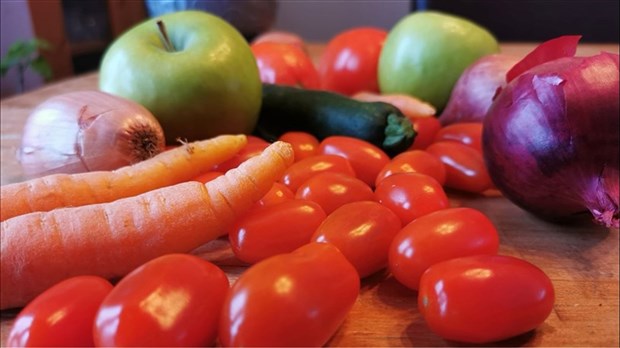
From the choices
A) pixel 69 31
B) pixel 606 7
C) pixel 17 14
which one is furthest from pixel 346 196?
pixel 69 31

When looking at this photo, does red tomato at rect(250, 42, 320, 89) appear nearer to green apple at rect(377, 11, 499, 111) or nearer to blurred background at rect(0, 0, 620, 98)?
green apple at rect(377, 11, 499, 111)

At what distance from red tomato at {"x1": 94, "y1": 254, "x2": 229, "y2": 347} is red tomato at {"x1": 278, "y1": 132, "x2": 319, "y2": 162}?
14.2 inches

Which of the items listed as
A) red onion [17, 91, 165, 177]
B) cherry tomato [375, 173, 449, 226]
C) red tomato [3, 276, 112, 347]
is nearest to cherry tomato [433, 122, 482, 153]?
cherry tomato [375, 173, 449, 226]

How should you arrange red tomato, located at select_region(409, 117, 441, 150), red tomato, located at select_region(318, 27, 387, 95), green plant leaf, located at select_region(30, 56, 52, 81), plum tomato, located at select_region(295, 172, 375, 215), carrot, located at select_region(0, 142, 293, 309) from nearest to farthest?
1. carrot, located at select_region(0, 142, 293, 309)
2. plum tomato, located at select_region(295, 172, 375, 215)
3. red tomato, located at select_region(409, 117, 441, 150)
4. red tomato, located at select_region(318, 27, 387, 95)
5. green plant leaf, located at select_region(30, 56, 52, 81)

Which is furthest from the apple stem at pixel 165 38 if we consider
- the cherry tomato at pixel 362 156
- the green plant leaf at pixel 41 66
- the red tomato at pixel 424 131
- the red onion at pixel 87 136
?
the green plant leaf at pixel 41 66

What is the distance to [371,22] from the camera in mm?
2018

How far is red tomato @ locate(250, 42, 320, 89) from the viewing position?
1.09m

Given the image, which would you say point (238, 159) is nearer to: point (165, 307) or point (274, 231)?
point (274, 231)

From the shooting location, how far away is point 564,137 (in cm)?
57

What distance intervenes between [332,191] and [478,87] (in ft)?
1.38

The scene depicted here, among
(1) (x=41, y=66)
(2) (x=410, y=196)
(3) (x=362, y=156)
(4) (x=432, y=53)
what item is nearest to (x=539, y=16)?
(4) (x=432, y=53)

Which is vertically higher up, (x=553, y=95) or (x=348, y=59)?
(x=553, y=95)

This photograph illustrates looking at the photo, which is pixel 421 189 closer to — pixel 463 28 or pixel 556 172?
pixel 556 172

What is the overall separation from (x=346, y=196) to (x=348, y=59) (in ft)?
2.01
